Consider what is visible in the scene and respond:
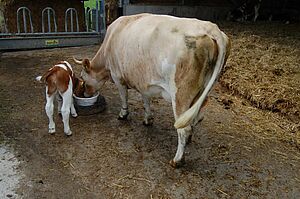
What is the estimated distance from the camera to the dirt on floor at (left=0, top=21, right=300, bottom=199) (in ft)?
8.66

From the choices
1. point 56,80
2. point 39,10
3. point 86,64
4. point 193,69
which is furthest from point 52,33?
point 193,69

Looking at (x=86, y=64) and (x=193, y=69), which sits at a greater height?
(x=193, y=69)

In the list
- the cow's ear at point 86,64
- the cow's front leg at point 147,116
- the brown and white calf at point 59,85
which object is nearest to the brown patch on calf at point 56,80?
the brown and white calf at point 59,85

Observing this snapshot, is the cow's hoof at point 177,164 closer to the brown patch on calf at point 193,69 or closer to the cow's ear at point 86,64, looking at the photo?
the brown patch on calf at point 193,69

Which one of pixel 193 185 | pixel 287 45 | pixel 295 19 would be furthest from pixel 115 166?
pixel 295 19

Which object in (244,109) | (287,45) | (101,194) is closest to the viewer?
(101,194)

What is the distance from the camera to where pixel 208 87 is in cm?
258

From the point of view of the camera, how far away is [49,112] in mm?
3273

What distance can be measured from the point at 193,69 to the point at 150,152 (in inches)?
39.7

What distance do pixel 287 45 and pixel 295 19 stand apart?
3764 millimetres

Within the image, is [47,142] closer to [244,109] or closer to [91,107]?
[91,107]

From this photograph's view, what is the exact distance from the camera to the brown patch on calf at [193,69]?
2.54 m

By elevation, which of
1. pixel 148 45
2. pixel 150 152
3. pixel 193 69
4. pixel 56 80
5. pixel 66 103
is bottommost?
pixel 150 152

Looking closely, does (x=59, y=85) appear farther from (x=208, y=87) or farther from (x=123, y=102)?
(x=208, y=87)
